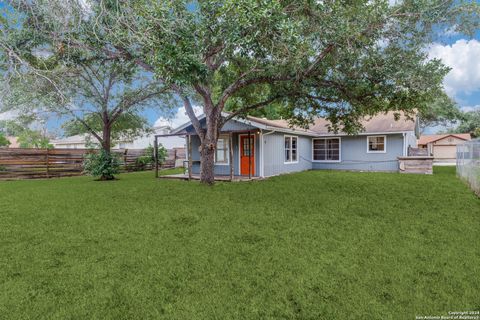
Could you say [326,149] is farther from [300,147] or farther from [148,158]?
[148,158]

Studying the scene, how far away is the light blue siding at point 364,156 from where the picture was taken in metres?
14.4

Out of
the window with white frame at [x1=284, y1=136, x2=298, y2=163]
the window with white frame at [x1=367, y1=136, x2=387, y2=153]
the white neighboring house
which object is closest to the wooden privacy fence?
the window with white frame at [x1=284, y1=136, x2=298, y2=163]

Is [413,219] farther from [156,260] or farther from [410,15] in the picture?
[410,15]

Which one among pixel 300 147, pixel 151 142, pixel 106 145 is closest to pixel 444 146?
pixel 300 147

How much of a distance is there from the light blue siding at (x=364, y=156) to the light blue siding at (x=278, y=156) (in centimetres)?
192

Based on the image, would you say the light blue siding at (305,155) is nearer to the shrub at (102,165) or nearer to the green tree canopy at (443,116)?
the shrub at (102,165)

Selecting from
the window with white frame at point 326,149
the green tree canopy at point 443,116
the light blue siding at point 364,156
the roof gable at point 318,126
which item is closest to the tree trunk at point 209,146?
the roof gable at point 318,126

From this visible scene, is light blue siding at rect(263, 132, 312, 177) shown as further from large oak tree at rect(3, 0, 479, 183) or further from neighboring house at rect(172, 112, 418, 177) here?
large oak tree at rect(3, 0, 479, 183)

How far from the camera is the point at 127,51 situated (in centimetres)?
730

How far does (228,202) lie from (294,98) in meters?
5.07

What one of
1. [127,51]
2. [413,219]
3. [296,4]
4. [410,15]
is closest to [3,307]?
[413,219]

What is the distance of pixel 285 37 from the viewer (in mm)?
5691

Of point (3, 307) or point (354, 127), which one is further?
point (354, 127)

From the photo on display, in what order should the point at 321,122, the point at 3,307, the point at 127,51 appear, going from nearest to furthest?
the point at 3,307
the point at 127,51
the point at 321,122
